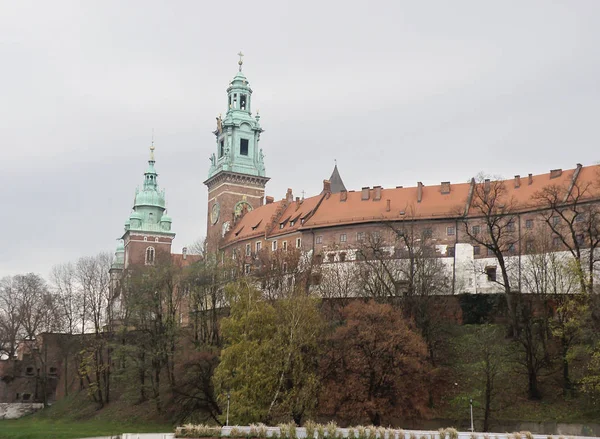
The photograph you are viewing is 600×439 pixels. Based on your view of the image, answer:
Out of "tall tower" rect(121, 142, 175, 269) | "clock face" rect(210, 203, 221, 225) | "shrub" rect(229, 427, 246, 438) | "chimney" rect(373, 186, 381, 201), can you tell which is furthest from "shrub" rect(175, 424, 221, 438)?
"tall tower" rect(121, 142, 175, 269)

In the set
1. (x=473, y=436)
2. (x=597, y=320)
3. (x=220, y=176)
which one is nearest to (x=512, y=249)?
(x=597, y=320)

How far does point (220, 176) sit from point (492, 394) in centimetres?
5732

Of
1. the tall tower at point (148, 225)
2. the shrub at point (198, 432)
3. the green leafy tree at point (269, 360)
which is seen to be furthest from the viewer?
the tall tower at point (148, 225)

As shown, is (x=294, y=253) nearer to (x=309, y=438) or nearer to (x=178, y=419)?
(x=178, y=419)

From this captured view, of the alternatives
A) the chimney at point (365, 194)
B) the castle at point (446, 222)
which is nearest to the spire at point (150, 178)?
the castle at point (446, 222)

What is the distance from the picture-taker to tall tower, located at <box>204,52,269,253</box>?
9962 centimetres

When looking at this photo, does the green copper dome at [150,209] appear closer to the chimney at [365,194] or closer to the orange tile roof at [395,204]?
the orange tile roof at [395,204]

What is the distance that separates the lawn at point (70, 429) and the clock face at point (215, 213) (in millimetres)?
39255

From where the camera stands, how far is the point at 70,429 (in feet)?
181

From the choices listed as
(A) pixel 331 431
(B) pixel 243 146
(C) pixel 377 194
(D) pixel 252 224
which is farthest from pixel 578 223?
(B) pixel 243 146

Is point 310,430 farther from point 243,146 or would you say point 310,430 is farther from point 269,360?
point 243,146

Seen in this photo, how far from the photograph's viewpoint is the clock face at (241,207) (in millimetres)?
99000

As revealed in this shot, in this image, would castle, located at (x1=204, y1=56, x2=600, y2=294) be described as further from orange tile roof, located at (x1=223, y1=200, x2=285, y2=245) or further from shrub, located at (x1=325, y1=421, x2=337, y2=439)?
shrub, located at (x1=325, y1=421, x2=337, y2=439)

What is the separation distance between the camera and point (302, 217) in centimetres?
8181
